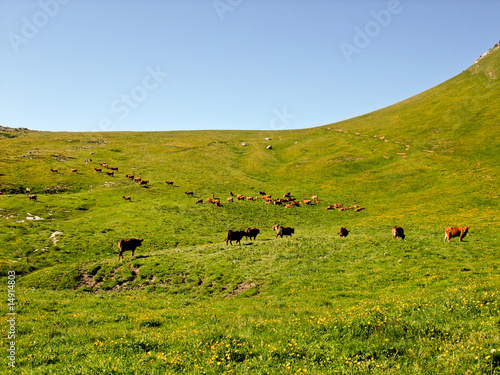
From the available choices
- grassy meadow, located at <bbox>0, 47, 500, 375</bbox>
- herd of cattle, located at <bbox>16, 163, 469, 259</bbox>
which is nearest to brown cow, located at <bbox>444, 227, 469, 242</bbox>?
herd of cattle, located at <bbox>16, 163, 469, 259</bbox>

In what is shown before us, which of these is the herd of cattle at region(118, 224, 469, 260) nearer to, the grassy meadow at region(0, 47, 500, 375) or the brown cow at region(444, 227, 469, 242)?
the brown cow at region(444, 227, 469, 242)

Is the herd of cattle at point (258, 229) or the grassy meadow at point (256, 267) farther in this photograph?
the herd of cattle at point (258, 229)

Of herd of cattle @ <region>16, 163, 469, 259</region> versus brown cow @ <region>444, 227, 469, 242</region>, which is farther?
herd of cattle @ <region>16, 163, 469, 259</region>

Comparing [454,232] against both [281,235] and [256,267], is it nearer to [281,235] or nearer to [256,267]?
[281,235]

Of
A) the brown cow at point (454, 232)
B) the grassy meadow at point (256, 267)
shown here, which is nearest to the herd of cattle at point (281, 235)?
the brown cow at point (454, 232)

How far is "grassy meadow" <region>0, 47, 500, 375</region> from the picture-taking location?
819 centimetres

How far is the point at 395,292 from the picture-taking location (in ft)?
53.0

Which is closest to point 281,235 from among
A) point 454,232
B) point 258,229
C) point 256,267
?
point 258,229

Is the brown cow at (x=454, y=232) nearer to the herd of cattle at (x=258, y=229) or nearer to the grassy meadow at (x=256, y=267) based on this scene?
the herd of cattle at (x=258, y=229)

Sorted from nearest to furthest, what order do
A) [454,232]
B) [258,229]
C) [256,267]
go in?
[256,267] → [454,232] → [258,229]

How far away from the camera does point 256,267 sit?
23.3 m

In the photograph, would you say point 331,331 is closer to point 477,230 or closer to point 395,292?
point 395,292

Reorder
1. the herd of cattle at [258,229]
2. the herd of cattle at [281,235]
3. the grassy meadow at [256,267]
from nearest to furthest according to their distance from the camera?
the grassy meadow at [256,267]
the herd of cattle at [281,235]
the herd of cattle at [258,229]

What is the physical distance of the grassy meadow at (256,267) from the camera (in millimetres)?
8188
